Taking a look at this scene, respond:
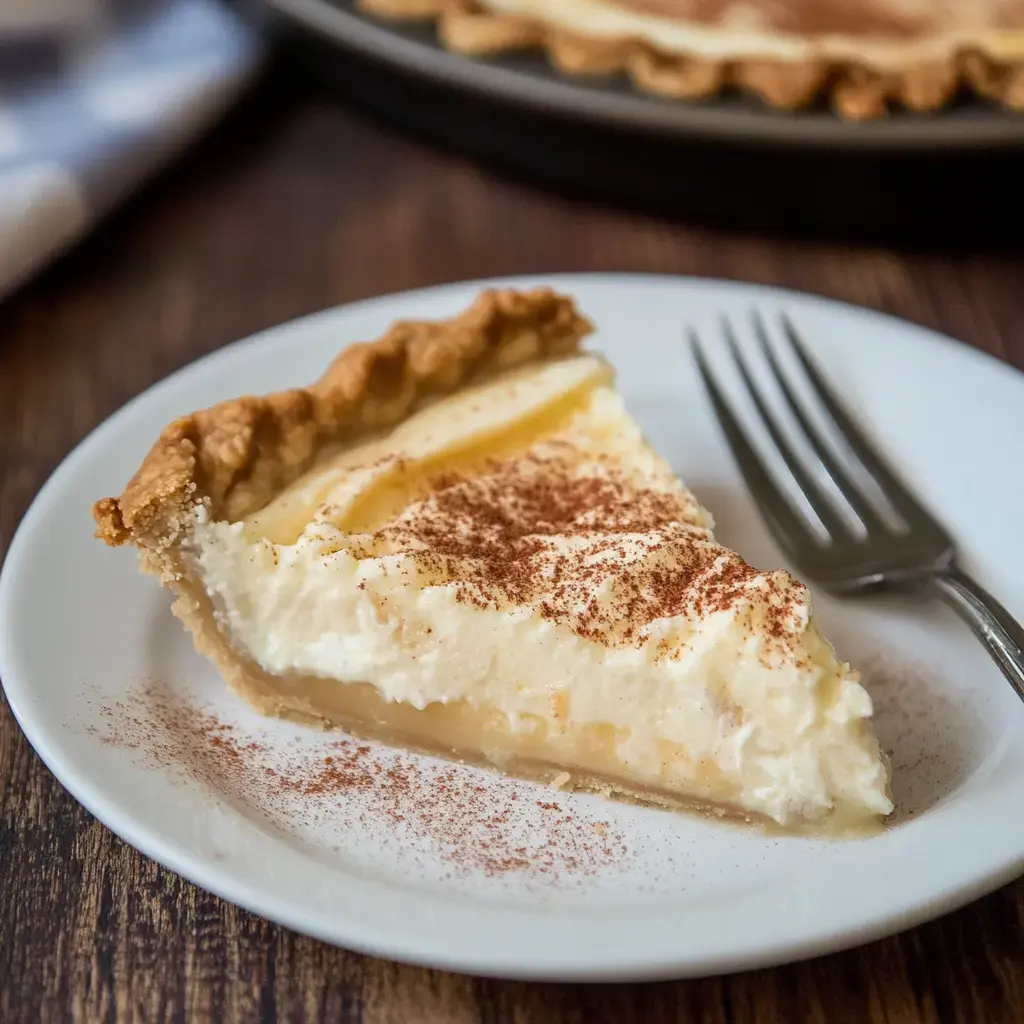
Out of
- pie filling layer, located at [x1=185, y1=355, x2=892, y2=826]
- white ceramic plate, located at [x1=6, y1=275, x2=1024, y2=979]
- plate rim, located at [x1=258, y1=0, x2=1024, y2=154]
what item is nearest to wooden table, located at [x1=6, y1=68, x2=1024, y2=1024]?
white ceramic plate, located at [x1=6, y1=275, x2=1024, y2=979]

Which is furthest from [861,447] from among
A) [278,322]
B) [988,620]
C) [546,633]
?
[278,322]

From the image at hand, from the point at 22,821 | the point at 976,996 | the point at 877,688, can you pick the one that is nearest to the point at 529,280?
the point at 877,688

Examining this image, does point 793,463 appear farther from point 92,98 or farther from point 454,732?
point 92,98

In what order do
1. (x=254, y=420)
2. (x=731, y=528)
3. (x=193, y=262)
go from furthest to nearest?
(x=193, y=262) → (x=731, y=528) → (x=254, y=420)

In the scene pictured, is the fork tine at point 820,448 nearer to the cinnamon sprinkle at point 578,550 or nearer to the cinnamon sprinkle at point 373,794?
the cinnamon sprinkle at point 578,550

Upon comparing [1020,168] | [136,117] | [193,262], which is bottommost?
[193,262]

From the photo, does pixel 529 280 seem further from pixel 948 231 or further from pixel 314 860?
pixel 314 860

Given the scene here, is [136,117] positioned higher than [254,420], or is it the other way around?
[254,420]

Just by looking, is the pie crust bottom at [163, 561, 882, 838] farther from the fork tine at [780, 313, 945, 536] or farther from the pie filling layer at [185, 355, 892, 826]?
the fork tine at [780, 313, 945, 536]
